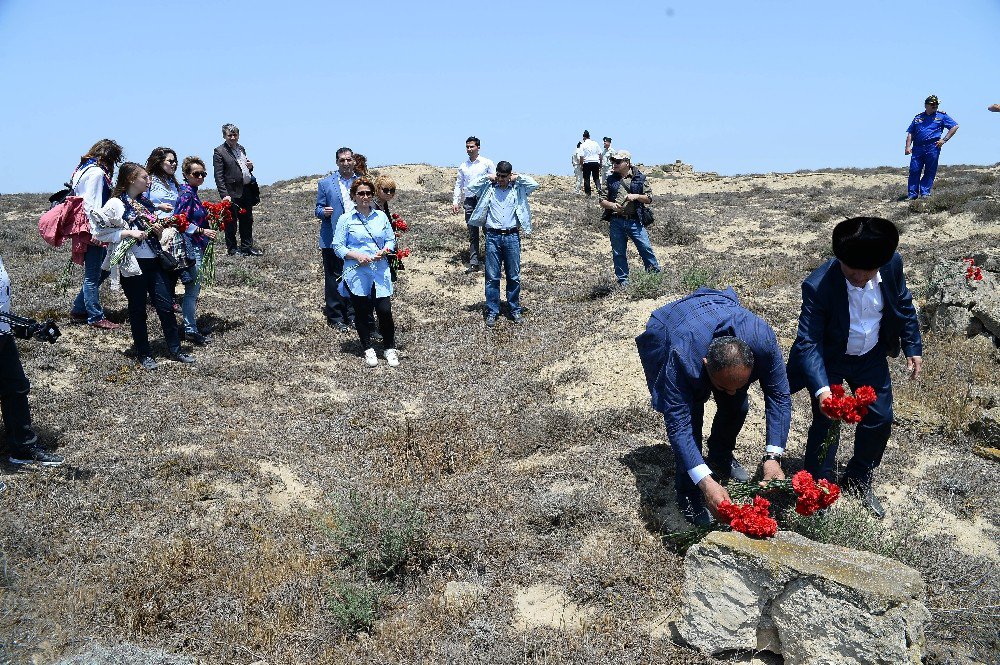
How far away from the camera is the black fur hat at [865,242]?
359cm

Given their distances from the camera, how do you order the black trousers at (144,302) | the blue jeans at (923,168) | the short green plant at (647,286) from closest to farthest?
the black trousers at (144,302) < the short green plant at (647,286) < the blue jeans at (923,168)

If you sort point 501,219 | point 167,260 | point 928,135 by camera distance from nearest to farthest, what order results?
point 167,260 → point 501,219 → point 928,135

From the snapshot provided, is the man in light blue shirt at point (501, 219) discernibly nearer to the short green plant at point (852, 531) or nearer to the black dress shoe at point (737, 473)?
the black dress shoe at point (737, 473)

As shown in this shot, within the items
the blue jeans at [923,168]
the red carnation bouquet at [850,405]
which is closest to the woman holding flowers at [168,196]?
the red carnation bouquet at [850,405]

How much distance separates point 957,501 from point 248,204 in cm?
1070

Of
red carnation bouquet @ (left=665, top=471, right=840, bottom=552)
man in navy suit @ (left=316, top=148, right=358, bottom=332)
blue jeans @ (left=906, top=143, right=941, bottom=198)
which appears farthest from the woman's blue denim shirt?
blue jeans @ (left=906, top=143, right=941, bottom=198)

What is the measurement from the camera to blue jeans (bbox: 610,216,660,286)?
8.90m

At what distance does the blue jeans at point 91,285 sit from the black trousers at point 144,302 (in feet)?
2.79

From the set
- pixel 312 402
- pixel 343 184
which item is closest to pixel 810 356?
pixel 312 402

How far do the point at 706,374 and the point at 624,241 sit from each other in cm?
566

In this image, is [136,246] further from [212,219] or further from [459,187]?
[459,187]

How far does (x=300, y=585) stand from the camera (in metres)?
3.73

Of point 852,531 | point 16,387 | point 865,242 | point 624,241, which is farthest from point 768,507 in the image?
point 624,241

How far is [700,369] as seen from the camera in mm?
3586
